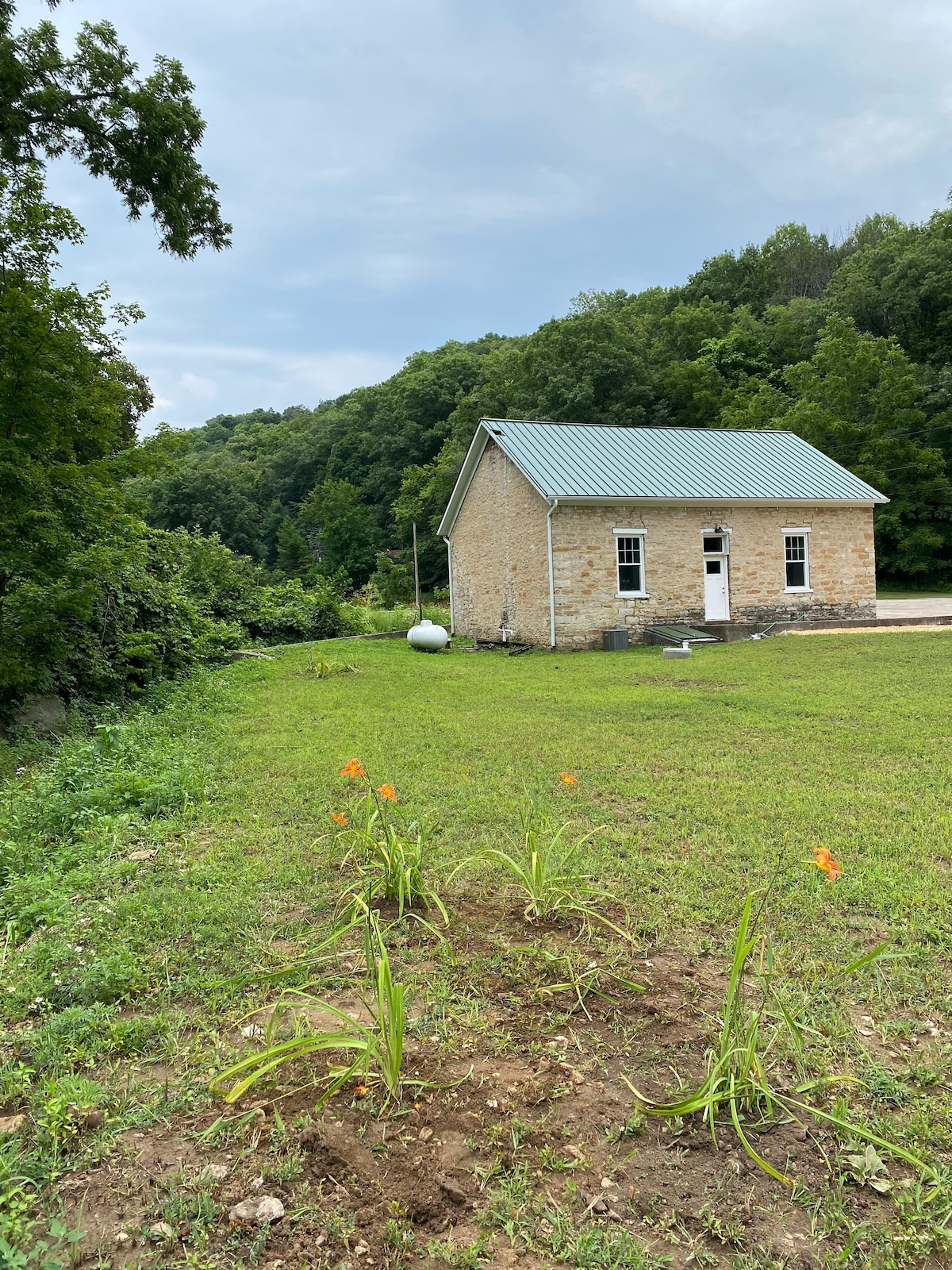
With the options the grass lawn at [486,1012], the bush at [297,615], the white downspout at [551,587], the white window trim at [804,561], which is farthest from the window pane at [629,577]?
the grass lawn at [486,1012]

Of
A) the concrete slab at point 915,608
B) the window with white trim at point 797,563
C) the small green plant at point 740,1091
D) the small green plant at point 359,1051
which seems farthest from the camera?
the concrete slab at point 915,608

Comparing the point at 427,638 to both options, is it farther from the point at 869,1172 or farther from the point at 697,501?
the point at 869,1172

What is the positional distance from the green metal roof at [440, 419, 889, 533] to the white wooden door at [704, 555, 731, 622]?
155 centimetres

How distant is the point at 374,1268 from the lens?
5.13 ft

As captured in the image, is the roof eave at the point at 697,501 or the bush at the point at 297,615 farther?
the bush at the point at 297,615

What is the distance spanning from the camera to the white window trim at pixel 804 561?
18.4 meters

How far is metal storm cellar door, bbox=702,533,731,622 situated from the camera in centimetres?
1769

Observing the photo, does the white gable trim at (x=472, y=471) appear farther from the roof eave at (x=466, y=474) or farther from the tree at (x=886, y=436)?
the tree at (x=886, y=436)

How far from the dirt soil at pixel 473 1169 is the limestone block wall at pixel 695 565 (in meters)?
14.4

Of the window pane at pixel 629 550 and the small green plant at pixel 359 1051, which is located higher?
the window pane at pixel 629 550

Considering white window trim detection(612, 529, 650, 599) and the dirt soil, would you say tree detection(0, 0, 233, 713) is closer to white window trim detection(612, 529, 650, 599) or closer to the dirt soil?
the dirt soil

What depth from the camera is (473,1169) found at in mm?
1807

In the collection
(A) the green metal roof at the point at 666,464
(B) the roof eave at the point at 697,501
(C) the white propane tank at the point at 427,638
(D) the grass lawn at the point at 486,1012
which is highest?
(A) the green metal roof at the point at 666,464

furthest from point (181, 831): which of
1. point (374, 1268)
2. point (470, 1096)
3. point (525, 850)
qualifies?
point (374, 1268)
